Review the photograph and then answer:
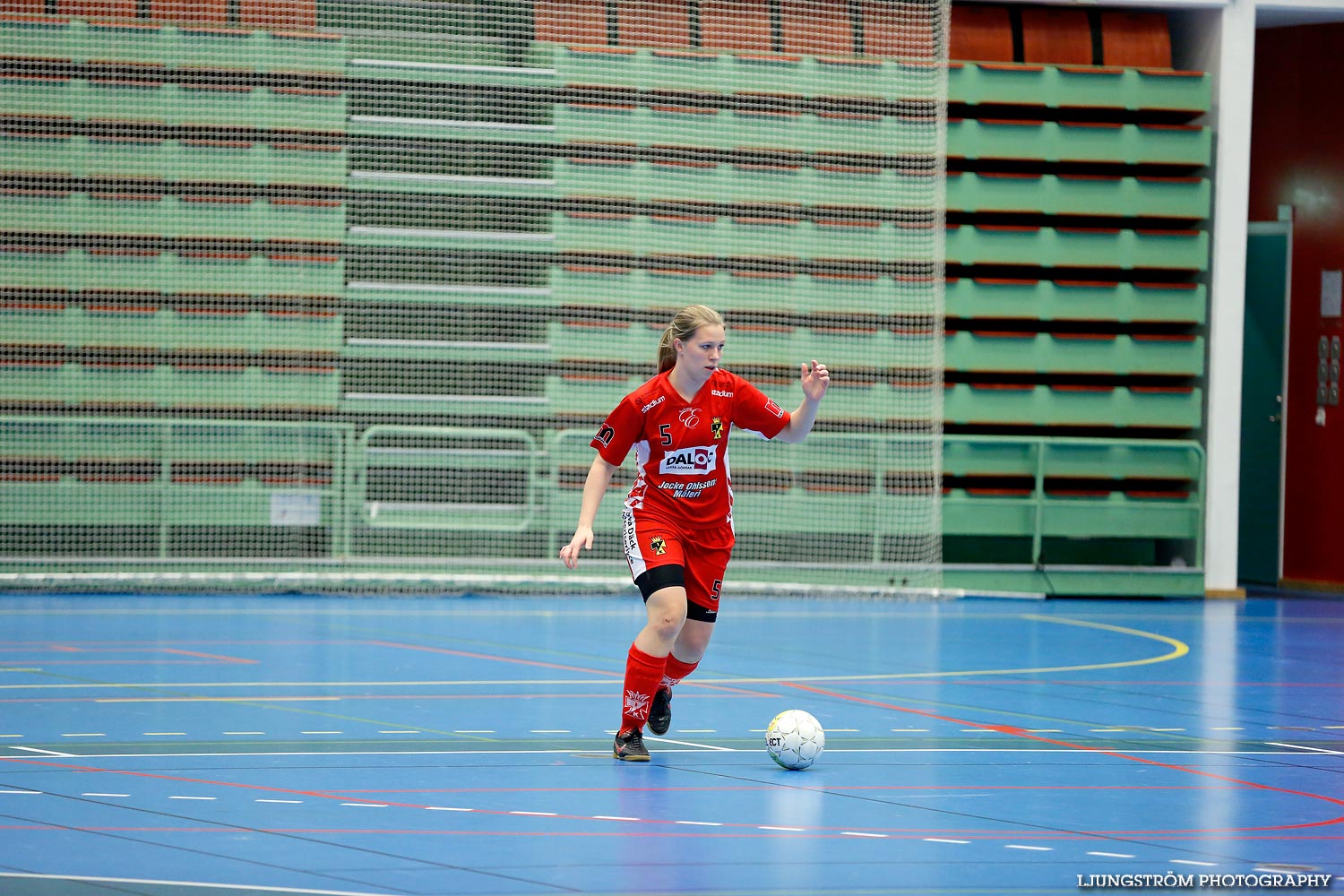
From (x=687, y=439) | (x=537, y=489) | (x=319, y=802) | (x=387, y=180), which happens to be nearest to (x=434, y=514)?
(x=537, y=489)

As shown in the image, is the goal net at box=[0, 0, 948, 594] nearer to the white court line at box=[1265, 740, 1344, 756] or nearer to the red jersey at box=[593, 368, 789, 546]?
the white court line at box=[1265, 740, 1344, 756]

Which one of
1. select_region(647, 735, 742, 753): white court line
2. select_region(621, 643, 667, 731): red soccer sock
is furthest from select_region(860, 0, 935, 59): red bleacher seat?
select_region(621, 643, 667, 731): red soccer sock

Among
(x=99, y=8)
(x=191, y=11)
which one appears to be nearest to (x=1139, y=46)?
(x=191, y=11)

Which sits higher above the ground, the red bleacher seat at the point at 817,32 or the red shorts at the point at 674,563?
the red bleacher seat at the point at 817,32

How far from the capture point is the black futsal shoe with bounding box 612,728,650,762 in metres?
5.90

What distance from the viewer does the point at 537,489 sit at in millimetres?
13852

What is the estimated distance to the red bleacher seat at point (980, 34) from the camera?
14742 millimetres

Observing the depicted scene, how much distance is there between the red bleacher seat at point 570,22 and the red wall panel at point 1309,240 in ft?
22.6

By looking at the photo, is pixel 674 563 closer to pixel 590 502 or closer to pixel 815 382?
pixel 590 502

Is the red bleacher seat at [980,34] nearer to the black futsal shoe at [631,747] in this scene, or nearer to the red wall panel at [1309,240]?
the red wall panel at [1309,240]

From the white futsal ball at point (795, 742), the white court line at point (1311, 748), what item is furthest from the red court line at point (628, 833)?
the white court line at point (1311, 748)

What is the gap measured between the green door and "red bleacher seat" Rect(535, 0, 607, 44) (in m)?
6.83

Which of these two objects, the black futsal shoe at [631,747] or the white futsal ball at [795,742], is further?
the black futsal shoe at [631,747]

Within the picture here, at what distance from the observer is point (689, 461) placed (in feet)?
20.1
